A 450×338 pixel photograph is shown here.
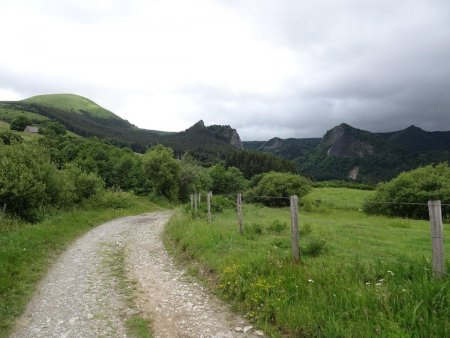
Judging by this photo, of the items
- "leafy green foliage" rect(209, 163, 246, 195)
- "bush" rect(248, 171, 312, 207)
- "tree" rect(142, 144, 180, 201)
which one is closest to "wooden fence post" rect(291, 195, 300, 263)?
"bush" rect(248, 171, 312, 207)

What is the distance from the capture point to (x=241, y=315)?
7684mm

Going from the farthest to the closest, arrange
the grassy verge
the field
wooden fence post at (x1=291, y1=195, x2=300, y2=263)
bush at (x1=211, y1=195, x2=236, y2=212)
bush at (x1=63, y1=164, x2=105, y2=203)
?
bush at (x1=63, y1=164, x2=105, y2=203) < bush at (x1=211, y1=195, x2=236, y2=212) < wooden fence post at (x1=291, y1=195, x2=300, y2=263) < the grassy verge < the field

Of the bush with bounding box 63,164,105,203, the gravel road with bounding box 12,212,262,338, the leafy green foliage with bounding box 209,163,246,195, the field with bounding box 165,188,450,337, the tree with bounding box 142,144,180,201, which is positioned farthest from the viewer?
the leafy green foliage with bounding box 209,163,246,195

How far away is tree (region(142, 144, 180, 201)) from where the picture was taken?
2527 inches

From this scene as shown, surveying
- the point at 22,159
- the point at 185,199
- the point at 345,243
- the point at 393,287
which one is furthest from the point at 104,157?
the point at 393,287

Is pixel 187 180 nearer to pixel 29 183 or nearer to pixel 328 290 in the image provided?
pixel 29 183

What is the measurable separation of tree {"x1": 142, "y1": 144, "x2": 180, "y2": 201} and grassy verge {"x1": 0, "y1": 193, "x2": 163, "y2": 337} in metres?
39.0

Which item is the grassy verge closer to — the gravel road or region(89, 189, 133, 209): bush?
the gravel road

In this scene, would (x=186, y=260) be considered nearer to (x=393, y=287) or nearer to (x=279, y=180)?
(x=393, y=287)

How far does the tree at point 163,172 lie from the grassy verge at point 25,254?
128 ft

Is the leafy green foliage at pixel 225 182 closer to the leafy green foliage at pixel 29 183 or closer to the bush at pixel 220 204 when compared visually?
the bush at pixel 220 204

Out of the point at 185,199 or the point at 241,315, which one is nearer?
the point at 241,315

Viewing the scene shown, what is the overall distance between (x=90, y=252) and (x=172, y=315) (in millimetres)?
8807

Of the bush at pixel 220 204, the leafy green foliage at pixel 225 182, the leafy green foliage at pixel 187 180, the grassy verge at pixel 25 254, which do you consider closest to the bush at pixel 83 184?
the grassy verge at pixel 25 254
